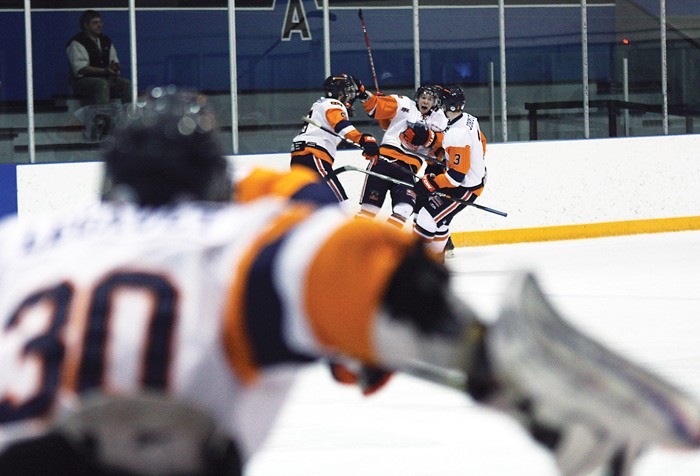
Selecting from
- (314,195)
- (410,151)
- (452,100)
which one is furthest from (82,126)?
(314,195)

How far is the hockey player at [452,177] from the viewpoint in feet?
28.4

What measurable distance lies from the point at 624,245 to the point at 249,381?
893 centimetres

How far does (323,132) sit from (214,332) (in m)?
8.07

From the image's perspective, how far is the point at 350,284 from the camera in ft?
3.64

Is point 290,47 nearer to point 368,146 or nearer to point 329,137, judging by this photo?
point 329,137

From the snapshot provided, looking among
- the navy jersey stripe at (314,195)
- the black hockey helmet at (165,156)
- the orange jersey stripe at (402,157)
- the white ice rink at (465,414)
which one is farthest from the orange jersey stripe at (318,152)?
the black hockey helmet at (165,156)

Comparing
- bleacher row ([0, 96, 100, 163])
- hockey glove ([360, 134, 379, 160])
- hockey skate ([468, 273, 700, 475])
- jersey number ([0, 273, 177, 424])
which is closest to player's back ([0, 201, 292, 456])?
jersey number ([0, 273, 177, 424])

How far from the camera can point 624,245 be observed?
9.88 m

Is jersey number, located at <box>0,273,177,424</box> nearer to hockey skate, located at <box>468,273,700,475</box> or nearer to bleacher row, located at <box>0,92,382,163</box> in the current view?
hockey skate, located at <box>468,273,700,475</box>

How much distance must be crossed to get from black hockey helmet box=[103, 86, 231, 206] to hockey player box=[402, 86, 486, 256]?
724 cm

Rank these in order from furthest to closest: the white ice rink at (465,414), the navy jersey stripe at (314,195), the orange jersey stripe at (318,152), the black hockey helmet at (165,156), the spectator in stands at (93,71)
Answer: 1. the spectator in stands at (93,71)
2. the orange jersey stripe at (318,152)
3. the white ice rink at (465,414)
4. the navy jersey stripe at (314,195)
5. the black hockey helmet at (165,156)

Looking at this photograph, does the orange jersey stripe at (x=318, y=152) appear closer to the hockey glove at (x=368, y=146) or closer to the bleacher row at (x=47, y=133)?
the hockey glove at (x=368, y=146)

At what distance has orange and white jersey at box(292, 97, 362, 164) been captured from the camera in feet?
29.9

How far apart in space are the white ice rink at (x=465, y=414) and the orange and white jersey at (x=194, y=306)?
218mm
